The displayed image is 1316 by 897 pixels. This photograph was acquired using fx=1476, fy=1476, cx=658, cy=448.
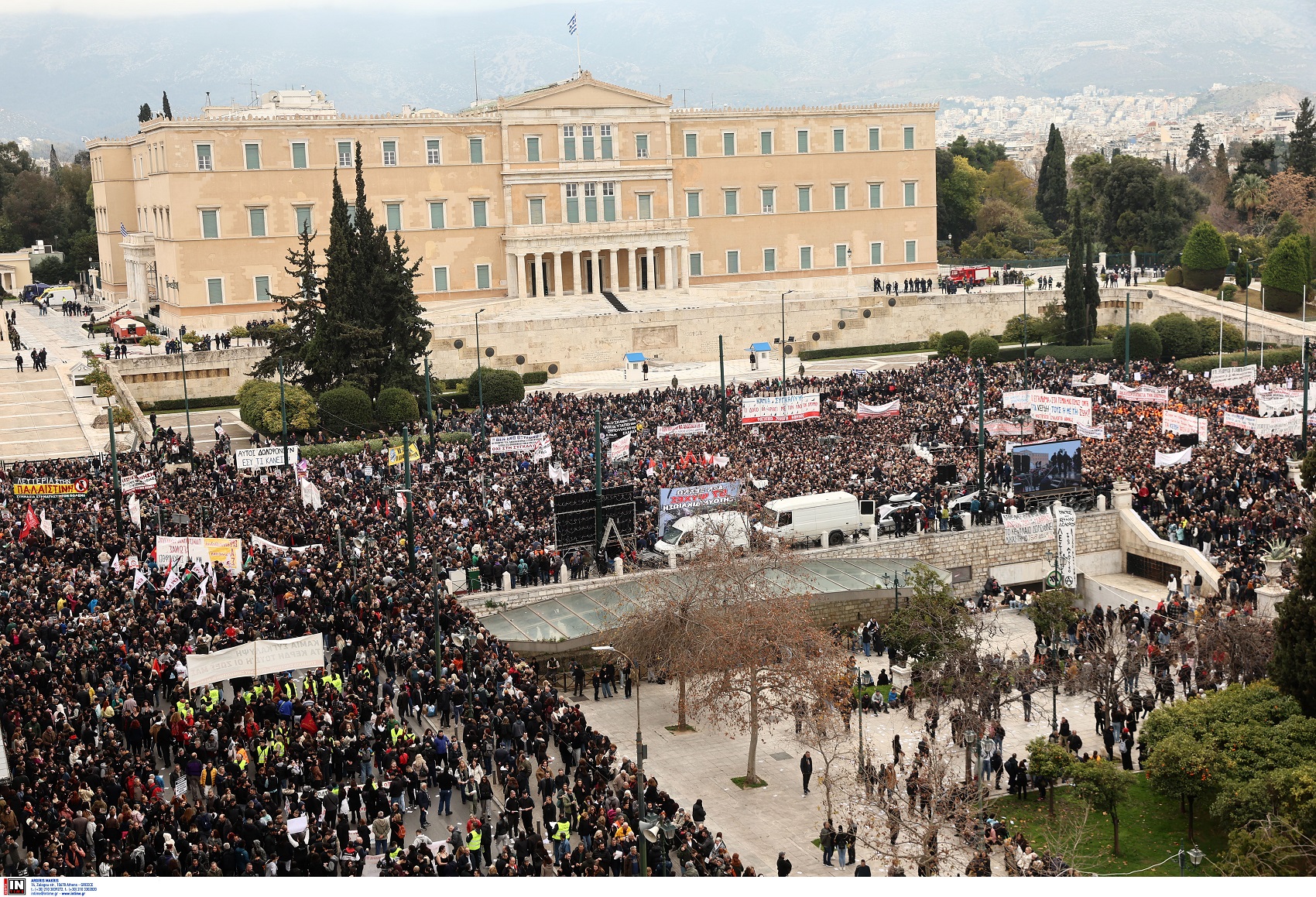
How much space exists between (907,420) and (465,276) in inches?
1257

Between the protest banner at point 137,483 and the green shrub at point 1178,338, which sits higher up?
the green shrub at point 1178,338

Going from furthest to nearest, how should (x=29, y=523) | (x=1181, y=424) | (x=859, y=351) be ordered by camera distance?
(x=859, y=351), (x=1181, y=424), (x=29, y=523)

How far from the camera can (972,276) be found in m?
77.1

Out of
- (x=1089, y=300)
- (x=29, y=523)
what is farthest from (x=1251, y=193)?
(x=29, y=523)

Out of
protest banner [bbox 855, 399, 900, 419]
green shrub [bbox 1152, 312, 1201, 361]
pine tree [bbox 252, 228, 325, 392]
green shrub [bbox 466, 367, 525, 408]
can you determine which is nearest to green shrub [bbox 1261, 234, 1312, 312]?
green shrub [bbox 1152, 312, 1201, 361]

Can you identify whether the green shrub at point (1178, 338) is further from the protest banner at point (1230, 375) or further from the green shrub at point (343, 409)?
the green shrub at point (343, 409)

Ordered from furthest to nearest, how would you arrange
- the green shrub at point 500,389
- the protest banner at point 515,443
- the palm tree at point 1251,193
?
the palm tree at point 1251,193
the green shrub at point 500,389
the protest banner at point 515,443

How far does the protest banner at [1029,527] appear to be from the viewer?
35.5 metres

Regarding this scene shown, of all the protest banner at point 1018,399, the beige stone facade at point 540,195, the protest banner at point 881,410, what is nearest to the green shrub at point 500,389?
the protest banner at point 881,410

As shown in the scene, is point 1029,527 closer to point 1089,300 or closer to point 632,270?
point 1089,300

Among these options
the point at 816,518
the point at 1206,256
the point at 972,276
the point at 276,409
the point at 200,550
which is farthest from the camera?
the point at 972,276

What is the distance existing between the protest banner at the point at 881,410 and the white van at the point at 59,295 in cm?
5487

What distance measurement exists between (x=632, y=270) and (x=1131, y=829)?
52.6 m

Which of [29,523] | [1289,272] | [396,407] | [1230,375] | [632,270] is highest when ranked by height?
[632,270]
